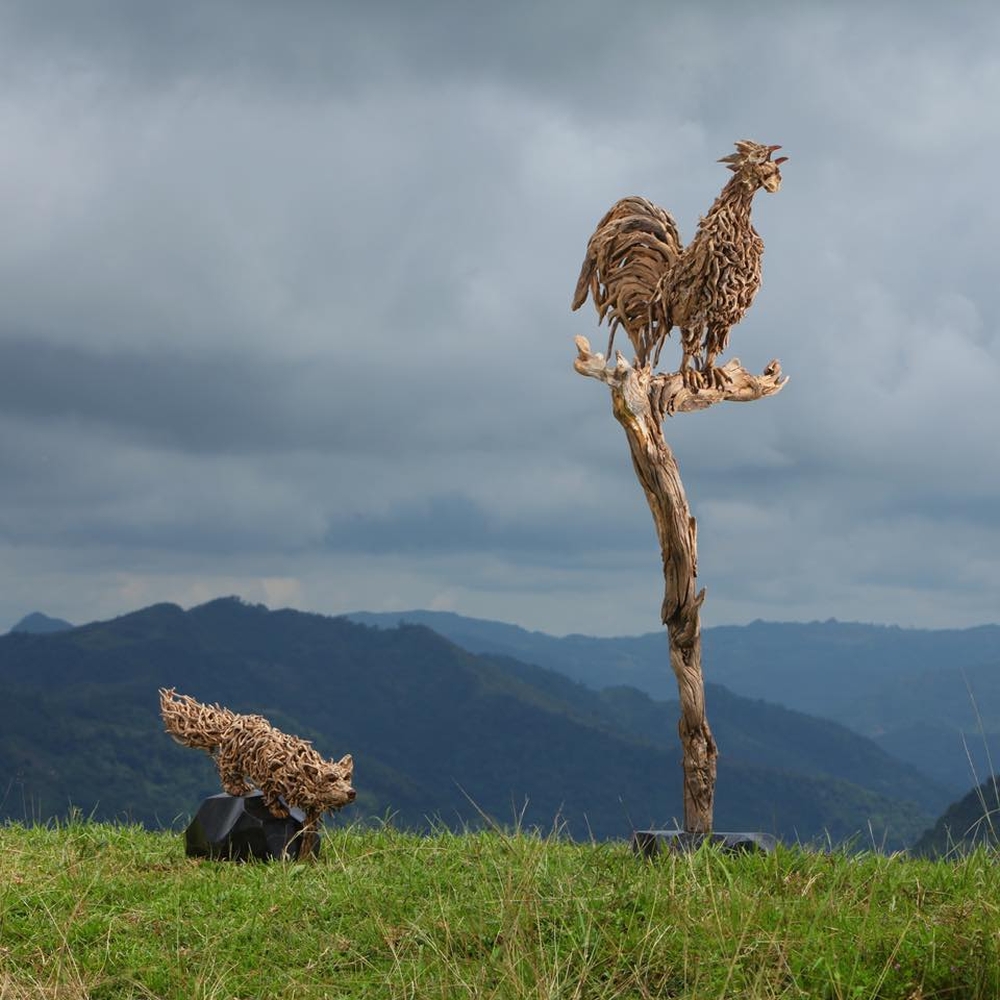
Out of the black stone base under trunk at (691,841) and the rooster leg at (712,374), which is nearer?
the black stone base under trunk at (691,841)

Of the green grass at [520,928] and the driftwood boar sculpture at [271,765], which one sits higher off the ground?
the driftwood boar sculpture at [271,765]

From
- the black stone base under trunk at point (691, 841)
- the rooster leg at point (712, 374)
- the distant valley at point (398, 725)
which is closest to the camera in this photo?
the black stone base under trunk at point (691, 841)

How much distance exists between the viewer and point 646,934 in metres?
5.20

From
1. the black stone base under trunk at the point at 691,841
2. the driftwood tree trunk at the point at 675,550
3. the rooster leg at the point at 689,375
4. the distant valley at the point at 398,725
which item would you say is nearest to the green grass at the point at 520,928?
the black stone base under trunk at the point at 691,841

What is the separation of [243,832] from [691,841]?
10.6 ft

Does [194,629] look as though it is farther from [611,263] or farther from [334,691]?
[611,263]

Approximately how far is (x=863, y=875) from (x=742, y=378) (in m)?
3.71

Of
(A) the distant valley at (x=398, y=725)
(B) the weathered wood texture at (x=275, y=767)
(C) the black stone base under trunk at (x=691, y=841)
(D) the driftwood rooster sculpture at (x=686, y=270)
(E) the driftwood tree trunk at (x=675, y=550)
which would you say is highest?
(D) the driftwood rooster sculpture at (x=686, y=270)

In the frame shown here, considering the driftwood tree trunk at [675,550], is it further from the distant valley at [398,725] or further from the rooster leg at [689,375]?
the distant valley at [398,725]

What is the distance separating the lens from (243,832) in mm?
8594

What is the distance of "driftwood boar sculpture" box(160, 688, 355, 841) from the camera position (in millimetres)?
8570

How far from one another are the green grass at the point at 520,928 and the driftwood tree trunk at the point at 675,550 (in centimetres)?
83

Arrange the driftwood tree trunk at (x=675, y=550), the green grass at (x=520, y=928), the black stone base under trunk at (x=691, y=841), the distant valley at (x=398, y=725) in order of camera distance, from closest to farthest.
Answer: the green grass at (x=520, y=928), the black stone base under trunk at (x=691, y=841), the driftwood tree trunk at (x=675, y=550), the distant valley at (x=398, y=725)

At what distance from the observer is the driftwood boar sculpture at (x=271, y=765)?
337 inches
